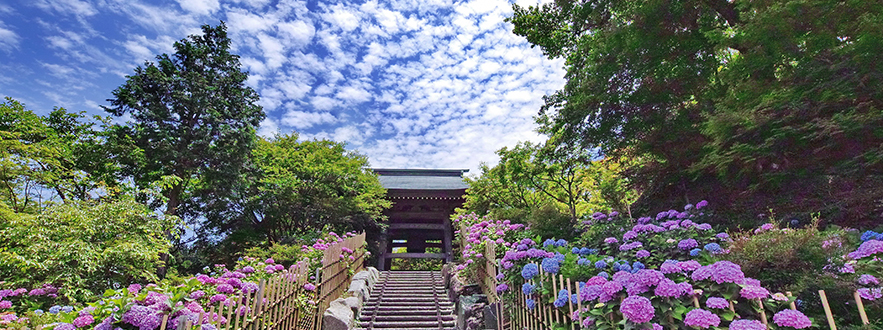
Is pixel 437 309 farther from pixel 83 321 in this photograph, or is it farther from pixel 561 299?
pixel 83 321

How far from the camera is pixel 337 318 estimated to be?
541cm

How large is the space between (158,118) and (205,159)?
1547 mm

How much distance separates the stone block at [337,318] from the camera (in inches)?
211

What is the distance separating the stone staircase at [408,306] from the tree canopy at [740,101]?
13.1 feet

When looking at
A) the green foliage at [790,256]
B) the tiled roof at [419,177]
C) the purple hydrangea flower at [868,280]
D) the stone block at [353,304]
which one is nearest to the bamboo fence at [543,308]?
the purple hydrangea flower at [868,280]

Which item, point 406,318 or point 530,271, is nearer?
point 530,271

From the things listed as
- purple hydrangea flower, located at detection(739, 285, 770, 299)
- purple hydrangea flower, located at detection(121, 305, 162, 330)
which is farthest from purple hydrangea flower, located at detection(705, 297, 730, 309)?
purple hydrangea flower, located at detection(121, 305, 162, 330)

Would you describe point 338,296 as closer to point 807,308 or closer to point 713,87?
point 807,308

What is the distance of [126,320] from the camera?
227 centimetres

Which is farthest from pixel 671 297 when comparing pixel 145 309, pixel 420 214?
pixel 420 214

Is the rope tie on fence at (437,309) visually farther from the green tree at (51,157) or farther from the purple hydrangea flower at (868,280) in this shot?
the green tree at (51,157)

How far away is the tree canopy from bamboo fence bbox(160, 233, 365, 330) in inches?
194

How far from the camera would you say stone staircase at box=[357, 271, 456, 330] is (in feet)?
19.8

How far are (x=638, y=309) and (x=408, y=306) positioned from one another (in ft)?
19.1
